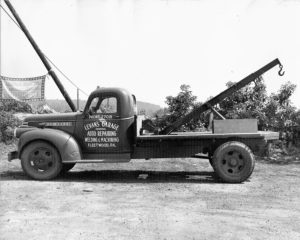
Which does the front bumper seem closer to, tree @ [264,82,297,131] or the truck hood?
the truck hood

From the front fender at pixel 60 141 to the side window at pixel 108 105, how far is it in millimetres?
874

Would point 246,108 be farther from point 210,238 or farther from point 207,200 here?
point 210,238

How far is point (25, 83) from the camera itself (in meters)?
14.8

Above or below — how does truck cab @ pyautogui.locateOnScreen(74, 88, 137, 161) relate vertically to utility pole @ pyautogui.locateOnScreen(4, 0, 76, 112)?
below

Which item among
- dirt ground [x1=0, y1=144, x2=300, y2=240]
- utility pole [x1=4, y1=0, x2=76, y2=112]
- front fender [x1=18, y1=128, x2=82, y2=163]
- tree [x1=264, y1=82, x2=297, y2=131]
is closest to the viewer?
dirt ground [x1=0, y1=144, x2=300, y2=240]

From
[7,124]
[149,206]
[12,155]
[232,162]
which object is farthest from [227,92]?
[7,124]

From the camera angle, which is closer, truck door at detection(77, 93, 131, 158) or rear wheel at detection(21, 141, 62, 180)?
rear wheel at detection(21, 141, 62, 180)

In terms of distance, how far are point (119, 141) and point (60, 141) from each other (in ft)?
3.75

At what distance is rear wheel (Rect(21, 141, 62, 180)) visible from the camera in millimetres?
8328

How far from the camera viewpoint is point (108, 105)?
8688 millimetres

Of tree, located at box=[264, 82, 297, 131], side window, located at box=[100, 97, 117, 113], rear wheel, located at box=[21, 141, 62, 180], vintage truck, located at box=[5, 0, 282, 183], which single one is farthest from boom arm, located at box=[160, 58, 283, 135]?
tree, located at box=[264, 82, 297, 131]

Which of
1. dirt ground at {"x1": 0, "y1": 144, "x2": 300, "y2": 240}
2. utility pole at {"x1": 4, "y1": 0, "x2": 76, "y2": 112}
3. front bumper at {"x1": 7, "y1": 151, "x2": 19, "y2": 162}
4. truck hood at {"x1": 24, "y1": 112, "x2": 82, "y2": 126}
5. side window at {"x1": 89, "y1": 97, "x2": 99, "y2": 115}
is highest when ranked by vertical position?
utility pole at {"x1": 4, "y1": 0, "x2": 76, "y2": 112}

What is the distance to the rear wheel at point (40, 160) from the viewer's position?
8328 millimetres

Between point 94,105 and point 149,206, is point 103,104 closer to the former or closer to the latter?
point 94,105
